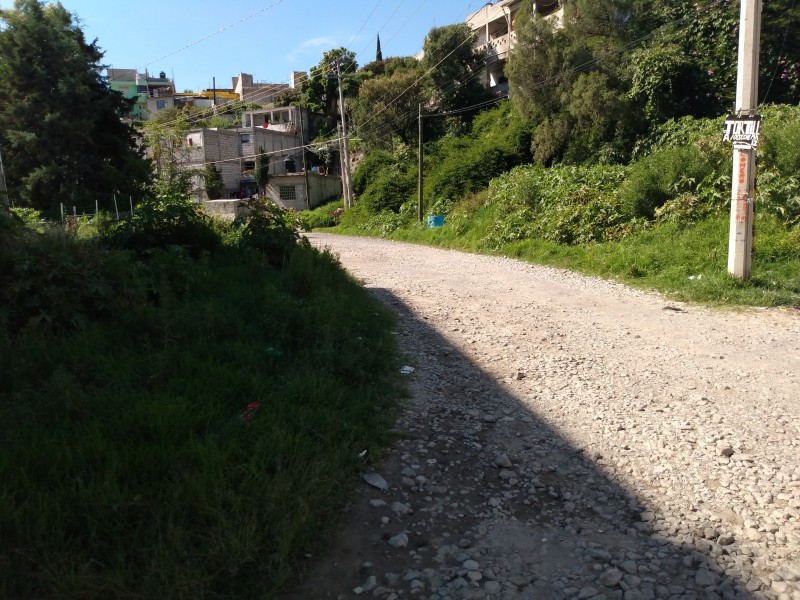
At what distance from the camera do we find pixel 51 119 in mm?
22156

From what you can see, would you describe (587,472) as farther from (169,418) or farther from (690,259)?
(690,259)

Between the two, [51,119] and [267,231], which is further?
[51,119]

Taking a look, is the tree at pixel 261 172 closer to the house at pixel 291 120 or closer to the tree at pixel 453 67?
the house at pixel 291 120

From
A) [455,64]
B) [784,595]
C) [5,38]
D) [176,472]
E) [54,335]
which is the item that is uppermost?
[455,64]

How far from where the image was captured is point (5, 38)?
22672mm

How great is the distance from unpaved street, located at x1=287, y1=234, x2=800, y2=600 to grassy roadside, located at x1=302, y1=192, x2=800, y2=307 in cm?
151

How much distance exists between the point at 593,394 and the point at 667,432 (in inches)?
34.4

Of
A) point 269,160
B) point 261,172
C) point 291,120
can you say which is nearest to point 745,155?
point 261,172

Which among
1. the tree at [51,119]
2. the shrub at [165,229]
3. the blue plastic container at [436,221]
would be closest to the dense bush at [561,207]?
the blue plastic container at [436,221]

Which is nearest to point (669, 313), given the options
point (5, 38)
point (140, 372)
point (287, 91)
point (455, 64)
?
point (140, 372)

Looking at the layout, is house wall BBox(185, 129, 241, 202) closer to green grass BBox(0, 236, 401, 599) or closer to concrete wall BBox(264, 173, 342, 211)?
concrete wall BBox(264, 173, 342, 211)

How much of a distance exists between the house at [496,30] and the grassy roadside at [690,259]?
2809 centimetres

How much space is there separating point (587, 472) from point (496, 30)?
49.9 meters

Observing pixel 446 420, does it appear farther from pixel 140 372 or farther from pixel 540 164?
pixel 540 164
